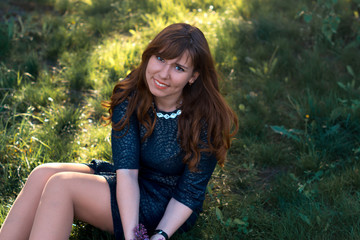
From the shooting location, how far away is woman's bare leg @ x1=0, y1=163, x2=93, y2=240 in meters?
2.12

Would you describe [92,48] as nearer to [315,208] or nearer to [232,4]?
[232,4]

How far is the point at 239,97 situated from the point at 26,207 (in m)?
2.01

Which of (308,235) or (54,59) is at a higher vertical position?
(54,59)

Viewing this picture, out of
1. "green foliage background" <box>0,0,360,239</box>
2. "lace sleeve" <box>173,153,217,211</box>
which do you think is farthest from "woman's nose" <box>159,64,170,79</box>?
"green foliage background" <box>0,0,360,239</box>

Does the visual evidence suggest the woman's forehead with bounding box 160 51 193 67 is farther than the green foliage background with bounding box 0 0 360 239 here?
No

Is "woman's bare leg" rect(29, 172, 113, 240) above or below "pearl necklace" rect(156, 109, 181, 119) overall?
below

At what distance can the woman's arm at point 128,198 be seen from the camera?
2092mm

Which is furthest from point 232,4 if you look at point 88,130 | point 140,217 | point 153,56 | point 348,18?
point 140,217

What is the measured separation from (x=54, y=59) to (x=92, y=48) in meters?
0.38

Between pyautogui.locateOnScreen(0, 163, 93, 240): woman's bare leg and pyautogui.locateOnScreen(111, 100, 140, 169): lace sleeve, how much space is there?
1.18 feet

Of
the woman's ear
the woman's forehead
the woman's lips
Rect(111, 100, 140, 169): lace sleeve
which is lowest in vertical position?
Rect(111, 100, 140, 169): lace sleeve

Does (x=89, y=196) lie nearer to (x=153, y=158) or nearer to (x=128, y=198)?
(x=128, y=198)

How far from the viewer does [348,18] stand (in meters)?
4.23

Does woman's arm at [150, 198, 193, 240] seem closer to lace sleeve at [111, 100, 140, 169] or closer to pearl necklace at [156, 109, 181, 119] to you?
lace sleeve at [111, 100, 140, 169]
